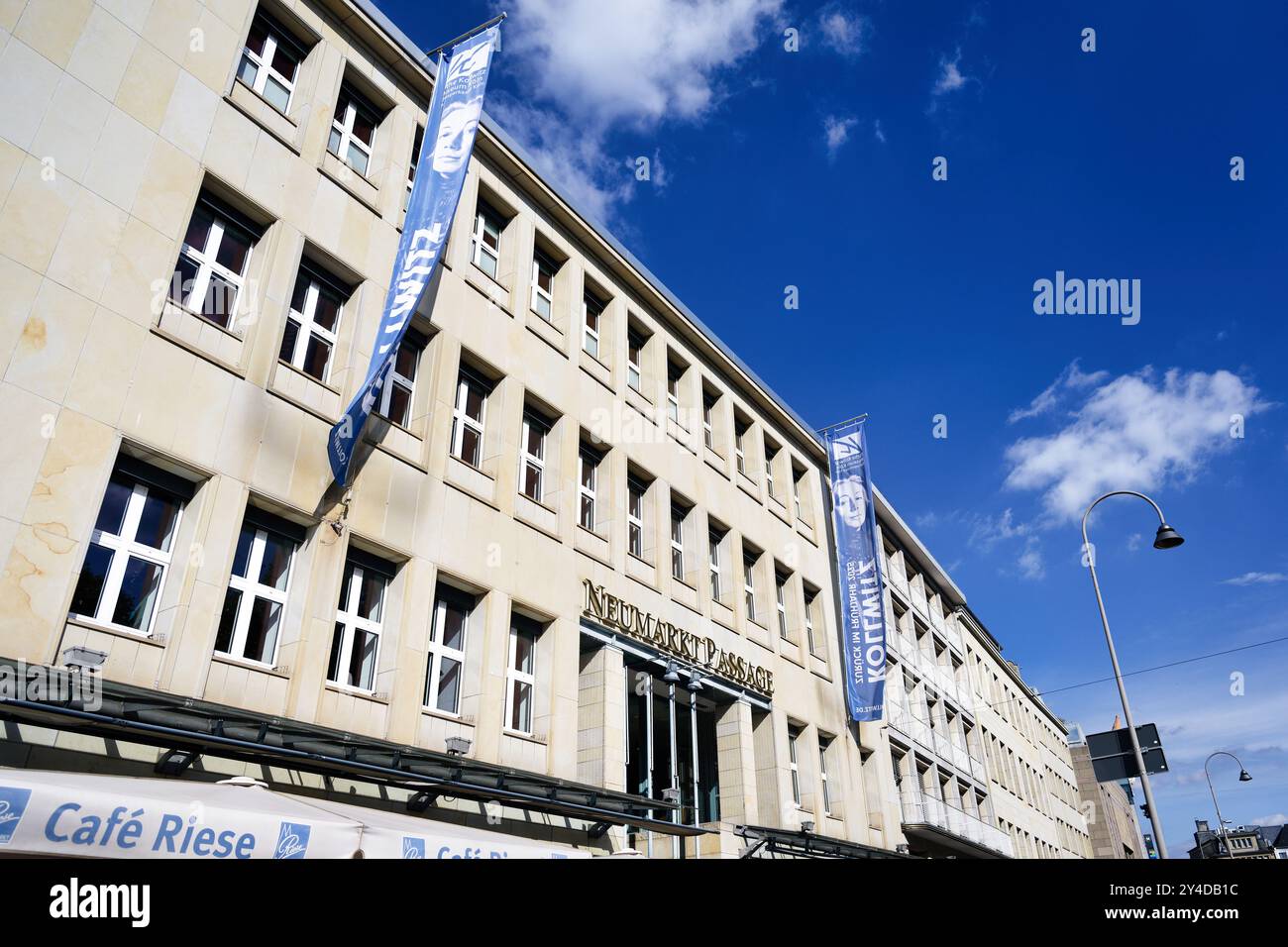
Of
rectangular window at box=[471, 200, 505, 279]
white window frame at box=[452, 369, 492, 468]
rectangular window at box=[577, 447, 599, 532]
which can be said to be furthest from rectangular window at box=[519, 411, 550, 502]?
rectangular window at box=[471, 200, 505, 279]

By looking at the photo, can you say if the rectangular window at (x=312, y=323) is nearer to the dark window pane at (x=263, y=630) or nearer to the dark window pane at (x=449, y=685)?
the dark window pane at (x=263, y=630)

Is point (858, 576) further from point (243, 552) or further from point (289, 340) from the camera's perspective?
point (243, 552)

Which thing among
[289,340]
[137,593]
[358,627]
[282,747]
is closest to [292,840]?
[282,747]

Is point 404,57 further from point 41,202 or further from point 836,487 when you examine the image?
point 836,487

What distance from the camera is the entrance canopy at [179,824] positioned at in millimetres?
6449

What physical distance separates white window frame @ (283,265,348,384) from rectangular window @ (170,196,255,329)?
0.97 metres

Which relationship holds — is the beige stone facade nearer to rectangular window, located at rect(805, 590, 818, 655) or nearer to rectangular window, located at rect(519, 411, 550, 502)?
rectangular window, located at rect(519, 411, 550, 502)

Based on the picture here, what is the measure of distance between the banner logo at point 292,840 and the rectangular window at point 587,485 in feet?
38.0

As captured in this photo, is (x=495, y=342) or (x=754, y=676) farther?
(x=754, y=676)

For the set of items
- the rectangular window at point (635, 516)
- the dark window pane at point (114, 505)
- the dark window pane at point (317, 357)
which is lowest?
the dark window pane at point (114, 505)

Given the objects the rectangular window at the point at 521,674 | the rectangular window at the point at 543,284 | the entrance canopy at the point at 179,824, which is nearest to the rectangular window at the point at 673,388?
the rectangular window at the point at 543,284

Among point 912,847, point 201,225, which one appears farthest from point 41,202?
point 912,847
